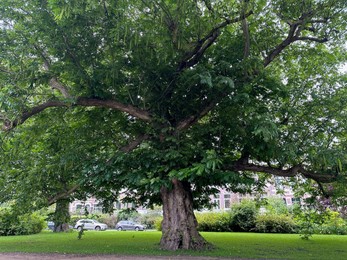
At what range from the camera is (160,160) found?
8844 millimetres

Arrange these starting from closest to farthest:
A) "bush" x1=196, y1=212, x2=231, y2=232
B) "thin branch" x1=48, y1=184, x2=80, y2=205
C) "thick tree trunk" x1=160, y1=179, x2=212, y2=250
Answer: "thick tree trunk" x1=160, y1=179, x2=212, y2=250 < "thin branch" x1=48, y1=184, x2=80, y2=205 < "bush" x1=196, y1=212, x2=231, y2=232

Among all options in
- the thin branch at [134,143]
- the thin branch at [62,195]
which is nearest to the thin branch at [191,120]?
the thin branch at [134,143]

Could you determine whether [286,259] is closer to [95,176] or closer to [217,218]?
[95,176]

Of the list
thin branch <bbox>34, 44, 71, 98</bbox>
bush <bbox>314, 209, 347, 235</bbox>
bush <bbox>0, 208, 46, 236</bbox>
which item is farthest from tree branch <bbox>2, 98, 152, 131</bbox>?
bush <bbox>314, 209, 347, 235</bbox>

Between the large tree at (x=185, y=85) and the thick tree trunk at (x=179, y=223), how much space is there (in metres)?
0.04

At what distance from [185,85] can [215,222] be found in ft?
51.9

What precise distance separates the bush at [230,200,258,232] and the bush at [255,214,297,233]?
0.67 meters

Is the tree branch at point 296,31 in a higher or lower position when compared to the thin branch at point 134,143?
higher

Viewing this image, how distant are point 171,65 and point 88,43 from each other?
7.90 ft

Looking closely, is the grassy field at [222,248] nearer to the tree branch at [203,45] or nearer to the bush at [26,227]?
the tree branch at [203,45]

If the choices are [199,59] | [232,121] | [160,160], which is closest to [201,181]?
[160,160]

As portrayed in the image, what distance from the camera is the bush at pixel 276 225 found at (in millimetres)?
20438

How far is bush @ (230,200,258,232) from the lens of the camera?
21.3 meters

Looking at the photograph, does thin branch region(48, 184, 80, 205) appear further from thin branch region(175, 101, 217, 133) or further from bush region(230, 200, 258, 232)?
bush region(230, 200, 258, 232)
